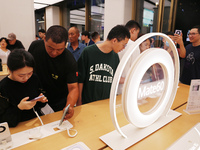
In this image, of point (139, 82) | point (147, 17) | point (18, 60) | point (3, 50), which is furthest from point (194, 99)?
point (3, 50)

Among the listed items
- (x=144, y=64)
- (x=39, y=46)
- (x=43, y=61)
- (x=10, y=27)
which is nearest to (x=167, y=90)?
(x=144, y=64)

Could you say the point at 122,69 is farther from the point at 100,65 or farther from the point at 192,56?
the point at 192,56

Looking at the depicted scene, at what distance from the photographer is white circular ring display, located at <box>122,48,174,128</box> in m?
0.87

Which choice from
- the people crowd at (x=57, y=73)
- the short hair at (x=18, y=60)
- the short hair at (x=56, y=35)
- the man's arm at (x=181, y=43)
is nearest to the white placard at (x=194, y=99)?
the people crowd at (x=57, y=73)

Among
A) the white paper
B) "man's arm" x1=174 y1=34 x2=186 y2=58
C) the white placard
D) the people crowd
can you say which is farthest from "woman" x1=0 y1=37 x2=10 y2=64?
the white placard

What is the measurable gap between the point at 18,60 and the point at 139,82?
0.82m

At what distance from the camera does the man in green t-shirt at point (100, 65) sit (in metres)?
1.60

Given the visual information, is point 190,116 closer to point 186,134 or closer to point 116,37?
point 186,134

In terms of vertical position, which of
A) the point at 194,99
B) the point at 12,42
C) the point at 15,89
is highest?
the point at 12,42

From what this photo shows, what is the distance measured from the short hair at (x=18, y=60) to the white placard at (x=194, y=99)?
132 cm

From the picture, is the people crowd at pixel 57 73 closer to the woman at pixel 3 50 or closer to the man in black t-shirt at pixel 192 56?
the man in black t-shirt at pixel 192 56

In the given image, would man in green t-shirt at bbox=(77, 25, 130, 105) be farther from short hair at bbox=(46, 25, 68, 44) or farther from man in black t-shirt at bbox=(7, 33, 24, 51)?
man in black t-shirt at bbox=(7, 33, 24, 51)

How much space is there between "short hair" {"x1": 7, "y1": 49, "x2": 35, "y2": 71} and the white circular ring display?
700 millimetres

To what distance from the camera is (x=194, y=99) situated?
54.3 inches
